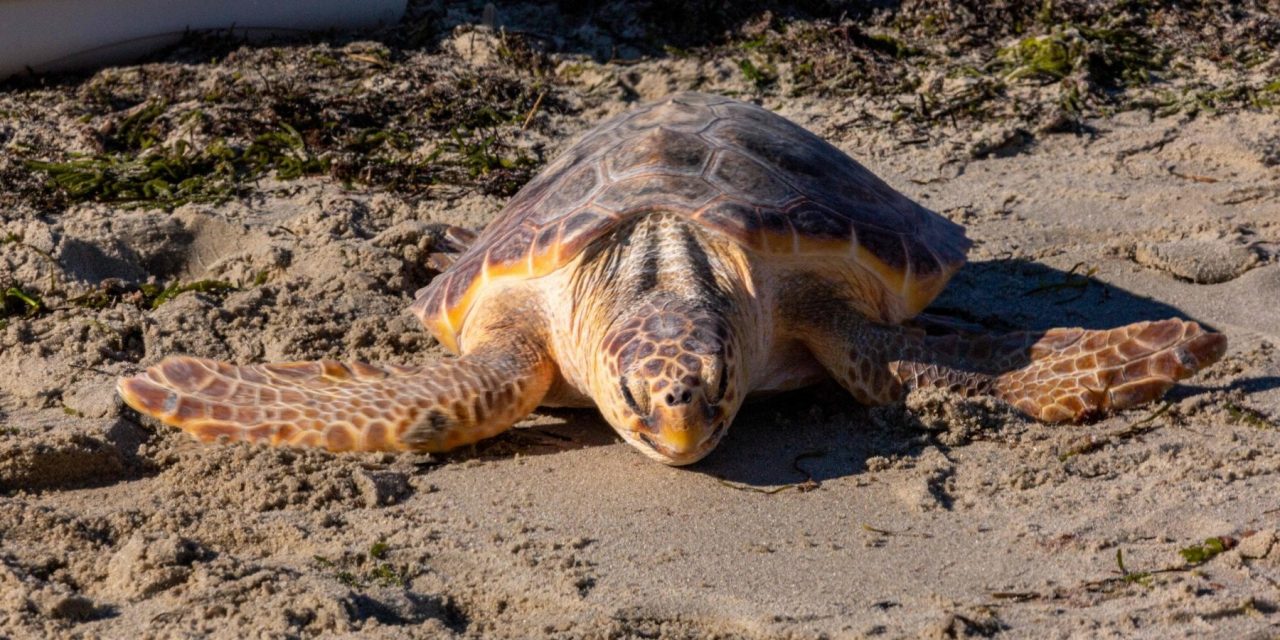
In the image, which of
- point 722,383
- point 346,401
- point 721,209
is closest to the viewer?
point 722,383

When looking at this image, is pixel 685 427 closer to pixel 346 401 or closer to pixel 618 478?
pixel 618 478

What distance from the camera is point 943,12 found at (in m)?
7.14

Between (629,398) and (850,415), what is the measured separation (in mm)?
797

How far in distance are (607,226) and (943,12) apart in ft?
13.2

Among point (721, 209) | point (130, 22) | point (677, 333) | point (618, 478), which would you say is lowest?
point (618, 478)

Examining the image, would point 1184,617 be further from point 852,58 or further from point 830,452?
point 852,58

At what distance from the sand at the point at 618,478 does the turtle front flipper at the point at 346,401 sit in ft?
0.24

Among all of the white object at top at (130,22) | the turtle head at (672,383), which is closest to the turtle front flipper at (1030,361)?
the turtle head at (672,383)

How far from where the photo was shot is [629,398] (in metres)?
3.33

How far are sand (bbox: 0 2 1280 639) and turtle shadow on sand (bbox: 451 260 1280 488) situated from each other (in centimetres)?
1

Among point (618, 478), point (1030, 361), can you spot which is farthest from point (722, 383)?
point (1030, 361)

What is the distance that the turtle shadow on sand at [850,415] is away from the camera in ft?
11.3

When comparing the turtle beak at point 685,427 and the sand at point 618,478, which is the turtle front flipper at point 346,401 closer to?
the sand at point 618,478

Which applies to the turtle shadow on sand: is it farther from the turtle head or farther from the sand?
the turtle head
